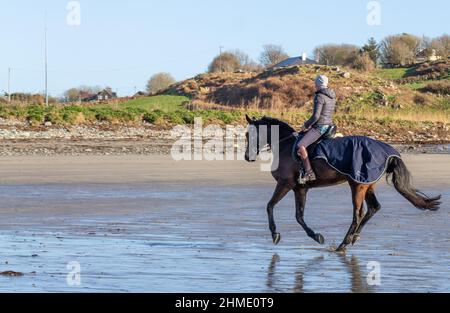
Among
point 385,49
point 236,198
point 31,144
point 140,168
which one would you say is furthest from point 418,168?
point 385,49

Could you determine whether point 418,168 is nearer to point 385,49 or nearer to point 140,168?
point 140,168

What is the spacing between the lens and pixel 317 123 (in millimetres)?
14289

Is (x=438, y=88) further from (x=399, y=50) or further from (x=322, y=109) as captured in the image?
(x=322, y=109)

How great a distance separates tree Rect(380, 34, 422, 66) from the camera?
4156 inches

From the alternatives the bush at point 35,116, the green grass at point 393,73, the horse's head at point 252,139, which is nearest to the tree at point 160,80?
the green grass at point 393,73

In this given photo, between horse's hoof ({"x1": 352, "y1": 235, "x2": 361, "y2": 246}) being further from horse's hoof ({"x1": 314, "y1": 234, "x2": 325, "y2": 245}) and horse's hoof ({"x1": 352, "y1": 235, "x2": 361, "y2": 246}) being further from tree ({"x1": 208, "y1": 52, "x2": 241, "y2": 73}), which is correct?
tree ({"x1": 208, "y1": 52, "x2": 241, "y2": 73})

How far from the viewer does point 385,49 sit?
10869 centimetres

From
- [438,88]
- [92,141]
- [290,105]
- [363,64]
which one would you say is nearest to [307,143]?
[92,141]

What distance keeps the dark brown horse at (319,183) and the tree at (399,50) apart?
9119 cm

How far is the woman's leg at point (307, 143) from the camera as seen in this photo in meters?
14.1

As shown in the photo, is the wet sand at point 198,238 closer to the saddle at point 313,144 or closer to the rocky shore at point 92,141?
the saddle at point 313,144

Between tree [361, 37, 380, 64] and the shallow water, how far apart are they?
8753 centimetres

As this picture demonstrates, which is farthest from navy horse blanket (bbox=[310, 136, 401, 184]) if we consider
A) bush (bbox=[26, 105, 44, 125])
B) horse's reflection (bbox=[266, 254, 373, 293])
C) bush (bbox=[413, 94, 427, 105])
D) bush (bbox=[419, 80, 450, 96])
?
bush (bbox=[419, 80, 450, 96])
